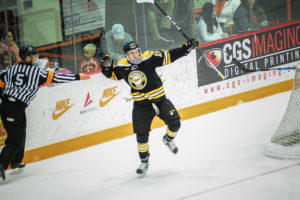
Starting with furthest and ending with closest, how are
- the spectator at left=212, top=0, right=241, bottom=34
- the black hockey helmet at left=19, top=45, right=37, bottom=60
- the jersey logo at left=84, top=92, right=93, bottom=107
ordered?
the spectator at left=212, top=0, right=241, bottom=34
the jersey logo at left=84, top=92, right=93, bottom=107
the black hockey helmet at left=19, top=45, right=37, bottom=60

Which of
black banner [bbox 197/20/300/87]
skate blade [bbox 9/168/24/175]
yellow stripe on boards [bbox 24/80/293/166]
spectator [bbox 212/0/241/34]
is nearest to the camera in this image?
skate blade [bbox 9/168/24/175]

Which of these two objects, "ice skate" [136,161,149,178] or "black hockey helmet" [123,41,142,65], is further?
"ice skate" [136,161,149,178]

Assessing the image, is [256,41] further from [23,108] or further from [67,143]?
[23,108]

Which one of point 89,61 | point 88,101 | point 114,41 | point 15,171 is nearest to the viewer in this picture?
point 15,171

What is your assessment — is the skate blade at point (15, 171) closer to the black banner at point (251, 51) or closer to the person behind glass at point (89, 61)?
the person behind glass at point (89, 61)

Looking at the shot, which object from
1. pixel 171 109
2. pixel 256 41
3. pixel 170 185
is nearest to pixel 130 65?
pixel 171 109

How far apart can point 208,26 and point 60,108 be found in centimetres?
218

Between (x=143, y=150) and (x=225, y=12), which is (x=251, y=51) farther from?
(x=143, y=150)

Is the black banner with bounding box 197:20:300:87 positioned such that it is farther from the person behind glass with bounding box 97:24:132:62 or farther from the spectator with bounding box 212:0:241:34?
the person behind glass with bounding box 97:24:132:62

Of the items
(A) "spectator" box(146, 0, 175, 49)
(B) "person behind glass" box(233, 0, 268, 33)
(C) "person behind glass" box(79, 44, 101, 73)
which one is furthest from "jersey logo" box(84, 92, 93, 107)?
(B) "person behind glass" box(233, 0, 268, 33)

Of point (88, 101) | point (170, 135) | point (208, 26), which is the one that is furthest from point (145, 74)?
point (208, 26)

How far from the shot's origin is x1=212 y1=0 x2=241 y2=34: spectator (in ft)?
17.7

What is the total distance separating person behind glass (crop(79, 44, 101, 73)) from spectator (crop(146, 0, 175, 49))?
0.76 m

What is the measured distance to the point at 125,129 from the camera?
188 inches
